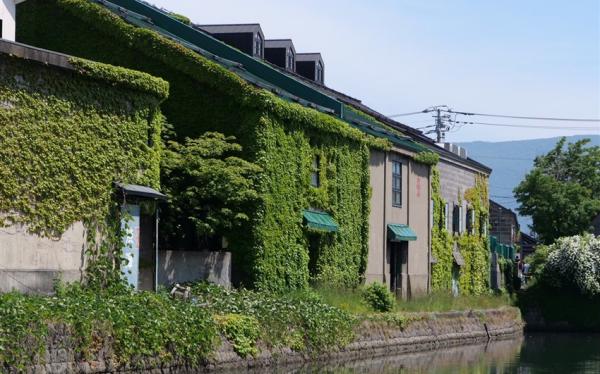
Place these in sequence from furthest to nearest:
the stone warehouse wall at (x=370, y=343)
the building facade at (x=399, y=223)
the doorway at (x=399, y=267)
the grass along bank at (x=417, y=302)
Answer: the doorway at (x=399, y=267), the building facade at (x=399, y=223), the grass along bank at (x=417, y=302), the stone warehouse wall at (x=370, y=343)

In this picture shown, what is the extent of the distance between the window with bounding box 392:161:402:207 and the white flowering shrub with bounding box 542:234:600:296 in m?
15.0

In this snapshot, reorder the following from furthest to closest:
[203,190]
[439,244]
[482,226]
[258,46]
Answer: [482,226] < [439,244] < [258,46] < [203,190]

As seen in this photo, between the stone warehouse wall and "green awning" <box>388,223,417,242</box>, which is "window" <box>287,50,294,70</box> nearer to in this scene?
"green awning" <box>388,223,417,242</box>

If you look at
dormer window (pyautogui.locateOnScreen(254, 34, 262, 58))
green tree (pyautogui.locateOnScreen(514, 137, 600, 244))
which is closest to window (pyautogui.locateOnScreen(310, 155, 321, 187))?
dormer window (pyautogui.locateOnScreen(254, 34, 262, 58))

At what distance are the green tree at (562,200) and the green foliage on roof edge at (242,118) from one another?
4507cm

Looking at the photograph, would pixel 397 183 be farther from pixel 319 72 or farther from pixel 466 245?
pixel 319 72

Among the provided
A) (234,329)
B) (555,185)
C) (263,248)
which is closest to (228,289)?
(263,248)

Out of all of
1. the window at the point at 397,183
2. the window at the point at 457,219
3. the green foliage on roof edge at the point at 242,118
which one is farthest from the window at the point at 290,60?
the green foliage on roof edge at the point at 242,118

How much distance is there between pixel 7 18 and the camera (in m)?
31.8

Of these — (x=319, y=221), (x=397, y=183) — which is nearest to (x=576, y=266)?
(x=397, y=183)

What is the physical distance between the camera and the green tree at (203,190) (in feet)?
109

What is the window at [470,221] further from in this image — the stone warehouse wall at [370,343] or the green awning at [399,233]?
the green awning at [399,233]

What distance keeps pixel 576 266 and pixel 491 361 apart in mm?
24567

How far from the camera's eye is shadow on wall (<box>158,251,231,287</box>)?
101 feet
